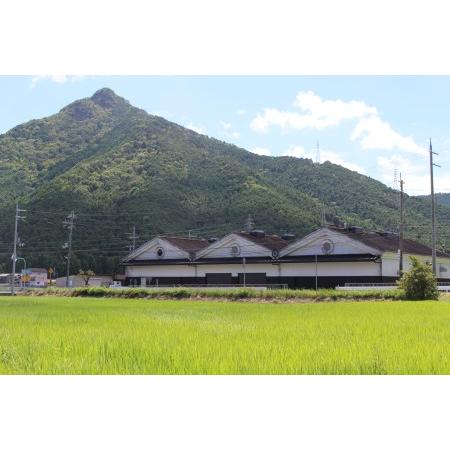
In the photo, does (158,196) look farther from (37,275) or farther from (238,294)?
(238,294)

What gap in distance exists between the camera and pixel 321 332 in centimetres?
782

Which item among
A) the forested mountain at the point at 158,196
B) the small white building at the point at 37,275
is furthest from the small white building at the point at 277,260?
the small white building at the point at 37,275

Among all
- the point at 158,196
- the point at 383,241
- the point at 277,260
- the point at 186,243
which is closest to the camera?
the point at 383,241

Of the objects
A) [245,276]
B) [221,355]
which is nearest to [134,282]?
[245,276]

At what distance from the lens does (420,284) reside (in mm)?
21562

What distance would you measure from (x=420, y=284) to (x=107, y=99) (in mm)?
91525

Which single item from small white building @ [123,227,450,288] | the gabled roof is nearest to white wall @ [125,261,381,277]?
small white building @ [123,227,450,288]

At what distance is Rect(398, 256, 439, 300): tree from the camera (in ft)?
70.5

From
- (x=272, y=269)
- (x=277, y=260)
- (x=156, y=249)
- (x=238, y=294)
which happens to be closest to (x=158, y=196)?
(x=156, y=249)

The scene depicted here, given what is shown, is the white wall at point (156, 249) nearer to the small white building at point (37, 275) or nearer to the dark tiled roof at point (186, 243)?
the dark tiled roof at point (186, 243)

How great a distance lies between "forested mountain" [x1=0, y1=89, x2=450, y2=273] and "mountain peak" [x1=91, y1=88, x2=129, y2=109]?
27.0m

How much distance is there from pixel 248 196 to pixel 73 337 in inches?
2008

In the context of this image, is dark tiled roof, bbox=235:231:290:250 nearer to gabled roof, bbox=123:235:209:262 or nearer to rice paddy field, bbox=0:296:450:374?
gabled roof, bbox=123:235:209:262

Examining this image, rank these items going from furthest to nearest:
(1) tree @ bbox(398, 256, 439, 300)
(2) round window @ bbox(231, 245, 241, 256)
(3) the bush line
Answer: (2) round window @ bbox(231, 245, 241, 256) < (3) the bush line < (1) tree @ bbox(398, 256, 439, 300)
